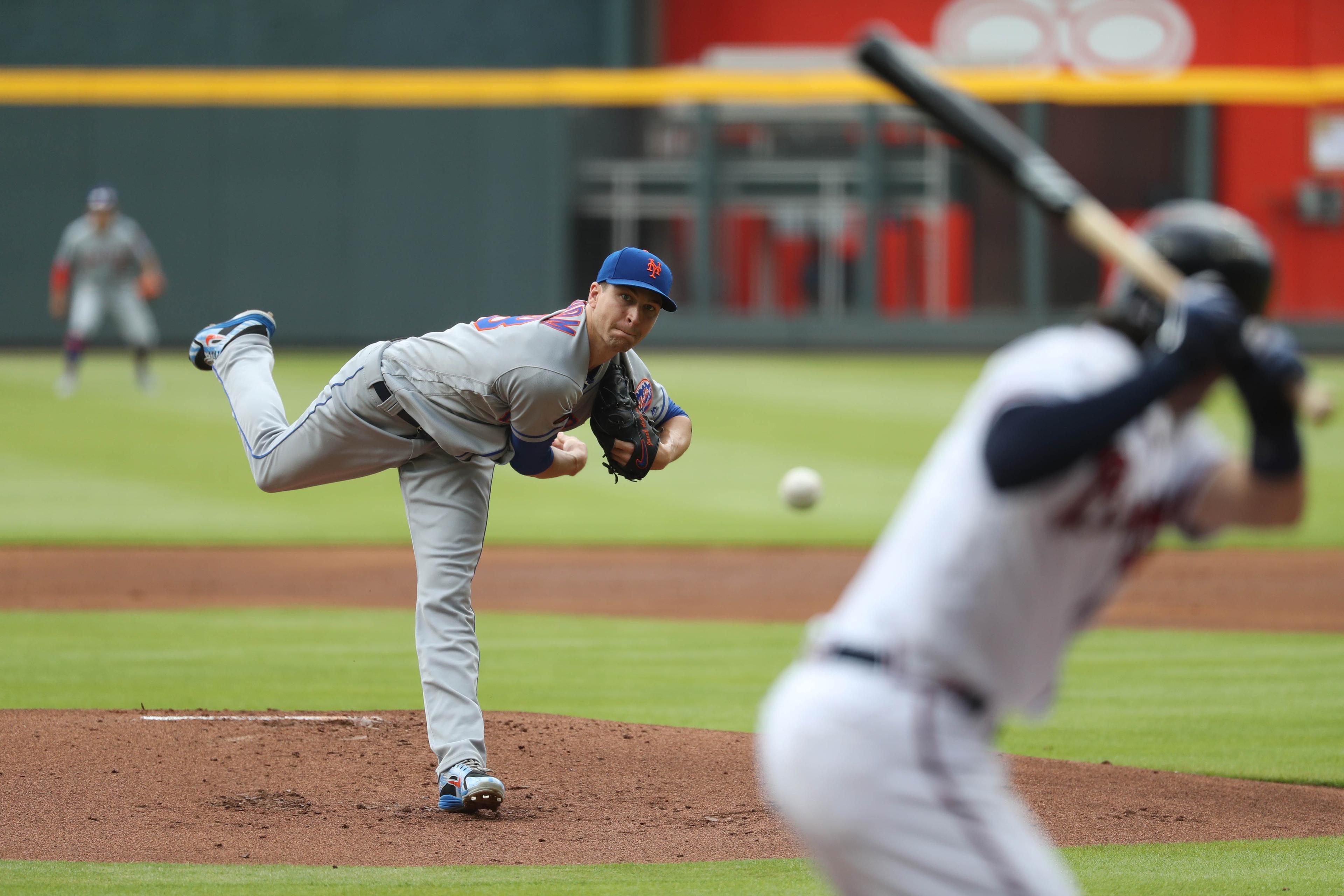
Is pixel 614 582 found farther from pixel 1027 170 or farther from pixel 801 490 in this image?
pixel 1027 170

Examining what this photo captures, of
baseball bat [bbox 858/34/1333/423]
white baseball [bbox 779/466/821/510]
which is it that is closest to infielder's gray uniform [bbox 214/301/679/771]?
baseball bat [bbox 858/34/1333/423]

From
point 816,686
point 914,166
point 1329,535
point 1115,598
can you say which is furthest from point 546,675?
point 914,166

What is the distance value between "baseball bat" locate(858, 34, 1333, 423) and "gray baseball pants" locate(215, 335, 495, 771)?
90.0 inches

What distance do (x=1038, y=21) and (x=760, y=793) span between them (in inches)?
957

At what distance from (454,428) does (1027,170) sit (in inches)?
96.5

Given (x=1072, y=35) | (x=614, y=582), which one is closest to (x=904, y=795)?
(x=614, y=582)

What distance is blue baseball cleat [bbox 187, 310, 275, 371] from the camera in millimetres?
5906

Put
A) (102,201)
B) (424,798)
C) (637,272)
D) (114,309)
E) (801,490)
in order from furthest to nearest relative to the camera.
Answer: (114,309) → (102,201) → (801,490) → (424,798) → (637,272)

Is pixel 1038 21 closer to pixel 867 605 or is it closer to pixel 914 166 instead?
pixel 914 166

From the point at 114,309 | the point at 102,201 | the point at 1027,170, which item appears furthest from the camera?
the point at 114,309

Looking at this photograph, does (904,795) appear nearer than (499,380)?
Yes

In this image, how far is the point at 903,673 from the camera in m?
2.47

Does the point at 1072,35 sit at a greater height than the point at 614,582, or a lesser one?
greater

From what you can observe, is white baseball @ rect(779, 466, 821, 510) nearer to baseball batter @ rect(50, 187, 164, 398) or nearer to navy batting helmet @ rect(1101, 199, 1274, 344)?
navy batting helmet @ rect(1101, 199, 1274, 344)
